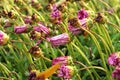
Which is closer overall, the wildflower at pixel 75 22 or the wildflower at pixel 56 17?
the wildflower at pixel 75 22

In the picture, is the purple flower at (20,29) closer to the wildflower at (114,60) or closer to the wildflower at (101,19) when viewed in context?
the wildflower at (101,19)

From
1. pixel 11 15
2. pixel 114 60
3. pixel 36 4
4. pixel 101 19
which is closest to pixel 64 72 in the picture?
pixel 114 60

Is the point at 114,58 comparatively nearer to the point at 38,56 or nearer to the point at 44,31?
the point at 38,56

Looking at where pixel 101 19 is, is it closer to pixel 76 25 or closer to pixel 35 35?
pixel 76 25

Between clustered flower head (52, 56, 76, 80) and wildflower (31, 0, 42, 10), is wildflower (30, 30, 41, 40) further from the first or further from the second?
wildflower (31, 0, 42, 10)

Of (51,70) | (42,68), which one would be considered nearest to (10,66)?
(42,68)

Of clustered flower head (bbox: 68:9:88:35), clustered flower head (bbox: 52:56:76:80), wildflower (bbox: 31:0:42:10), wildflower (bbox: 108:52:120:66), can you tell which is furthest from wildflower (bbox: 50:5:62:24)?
wildflower (bbox: 31:0:42:10)

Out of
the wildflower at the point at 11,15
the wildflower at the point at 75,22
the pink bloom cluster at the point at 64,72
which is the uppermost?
the wildflower at the point at 11,15

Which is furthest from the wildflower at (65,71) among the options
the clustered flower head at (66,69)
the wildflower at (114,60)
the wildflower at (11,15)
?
the wildflower at (11,15)

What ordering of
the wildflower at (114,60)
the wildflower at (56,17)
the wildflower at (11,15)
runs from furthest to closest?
1. the wildflower at (11,15)
2. the wildflower at (56,17)
3. the wildflower at (114,60)
